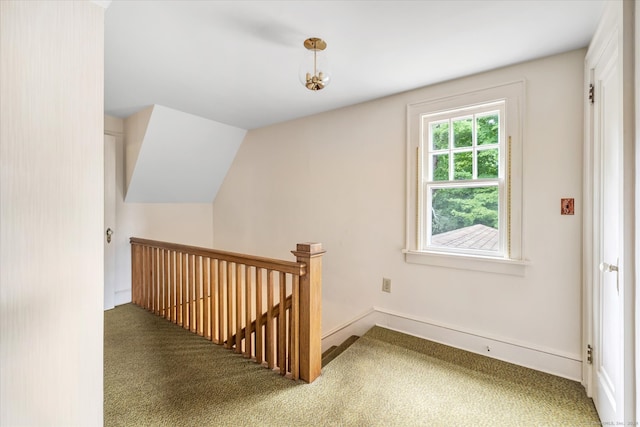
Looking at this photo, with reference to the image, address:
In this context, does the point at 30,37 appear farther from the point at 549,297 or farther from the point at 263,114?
the point at 549,297

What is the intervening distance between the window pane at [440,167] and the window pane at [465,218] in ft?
0.34

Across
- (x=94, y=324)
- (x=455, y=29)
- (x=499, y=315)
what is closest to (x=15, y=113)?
(x=94, y=324)

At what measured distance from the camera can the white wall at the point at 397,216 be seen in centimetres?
193

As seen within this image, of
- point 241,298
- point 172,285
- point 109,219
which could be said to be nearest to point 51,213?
point 241,298

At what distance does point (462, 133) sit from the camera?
2367mm

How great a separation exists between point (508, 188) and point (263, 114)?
247cm

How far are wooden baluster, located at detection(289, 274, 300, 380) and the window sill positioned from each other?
116cm

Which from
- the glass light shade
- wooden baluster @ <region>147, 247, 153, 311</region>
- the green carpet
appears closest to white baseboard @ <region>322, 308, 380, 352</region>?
the green carpet

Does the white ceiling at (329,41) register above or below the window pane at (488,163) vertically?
above

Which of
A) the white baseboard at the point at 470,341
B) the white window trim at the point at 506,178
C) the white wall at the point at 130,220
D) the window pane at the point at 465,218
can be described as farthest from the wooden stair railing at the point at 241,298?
the window pane at the point at 465,218

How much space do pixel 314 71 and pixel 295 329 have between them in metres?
1.64

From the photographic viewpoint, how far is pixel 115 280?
325cm

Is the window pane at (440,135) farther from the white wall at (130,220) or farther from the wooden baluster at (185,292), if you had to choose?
the white wall at (130,220)

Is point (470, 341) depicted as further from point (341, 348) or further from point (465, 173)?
point (465, 173)
